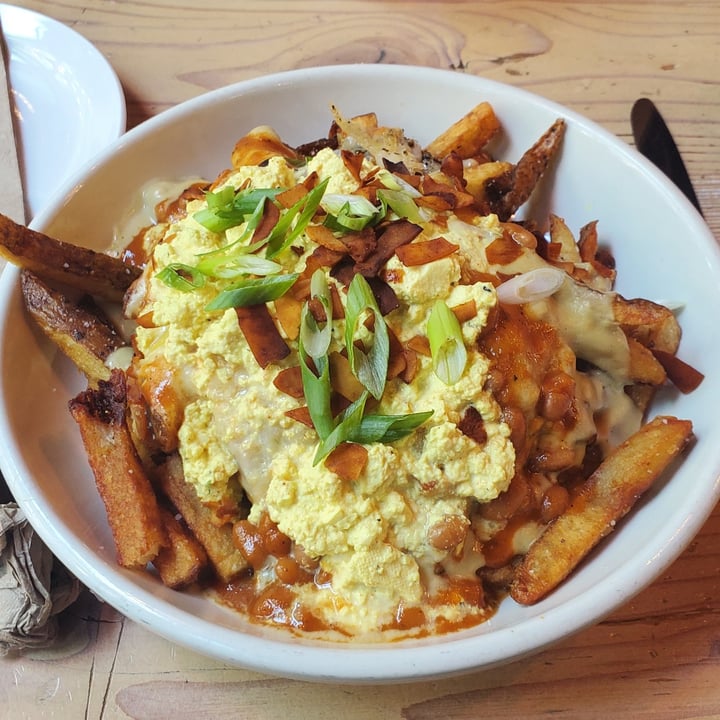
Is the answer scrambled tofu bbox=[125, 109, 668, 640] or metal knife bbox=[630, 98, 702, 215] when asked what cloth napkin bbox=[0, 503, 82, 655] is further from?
metal knife bbox=[630, 98, 702, 215]

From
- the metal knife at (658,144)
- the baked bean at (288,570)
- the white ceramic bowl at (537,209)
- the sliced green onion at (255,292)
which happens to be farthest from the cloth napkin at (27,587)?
the metal knife at (658,144)

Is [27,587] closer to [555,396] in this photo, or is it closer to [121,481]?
[121,481]

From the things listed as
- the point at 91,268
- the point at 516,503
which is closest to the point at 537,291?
the point at 516,503

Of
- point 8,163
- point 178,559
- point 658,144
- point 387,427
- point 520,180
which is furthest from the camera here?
point 8,163

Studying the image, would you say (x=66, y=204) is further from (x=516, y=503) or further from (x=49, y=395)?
(x=516, y=503)

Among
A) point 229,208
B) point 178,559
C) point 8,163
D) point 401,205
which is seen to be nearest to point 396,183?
point 401,205
